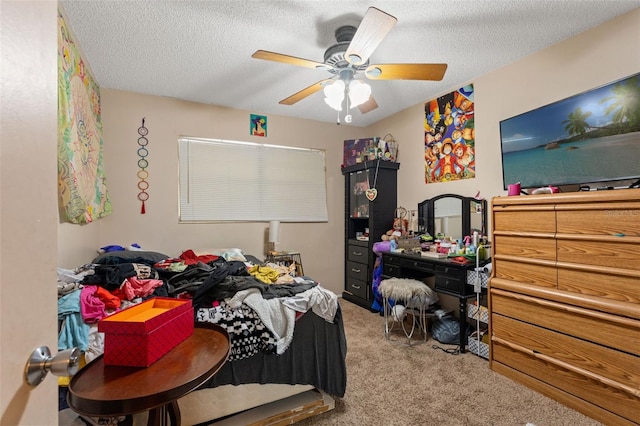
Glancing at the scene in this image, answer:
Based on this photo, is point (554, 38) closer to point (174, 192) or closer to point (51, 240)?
point (51, 240)

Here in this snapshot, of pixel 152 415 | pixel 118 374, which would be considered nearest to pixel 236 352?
pixel 152 415

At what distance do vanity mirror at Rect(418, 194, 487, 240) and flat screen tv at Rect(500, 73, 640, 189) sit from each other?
51cm

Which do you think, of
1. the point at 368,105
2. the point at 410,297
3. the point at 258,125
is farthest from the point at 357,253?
the point at 258,125

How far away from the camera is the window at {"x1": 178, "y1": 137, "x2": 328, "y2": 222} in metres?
3.54

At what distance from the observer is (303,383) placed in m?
1.73

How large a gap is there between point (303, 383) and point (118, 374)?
1110 mm

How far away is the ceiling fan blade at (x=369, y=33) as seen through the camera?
4.99 feet

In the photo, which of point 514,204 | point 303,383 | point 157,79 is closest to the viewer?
point 303,383

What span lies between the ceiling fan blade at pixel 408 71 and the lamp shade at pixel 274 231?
216cm

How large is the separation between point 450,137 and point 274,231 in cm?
229

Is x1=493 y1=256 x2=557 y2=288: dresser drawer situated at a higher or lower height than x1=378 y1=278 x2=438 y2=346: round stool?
higher

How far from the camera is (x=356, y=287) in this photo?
3965mm

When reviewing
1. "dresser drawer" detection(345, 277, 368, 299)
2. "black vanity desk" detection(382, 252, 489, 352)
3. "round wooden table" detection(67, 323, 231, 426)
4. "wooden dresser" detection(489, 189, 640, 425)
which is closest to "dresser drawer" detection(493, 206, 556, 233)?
"wooden dresser" detection(489, 189, 640, 425)

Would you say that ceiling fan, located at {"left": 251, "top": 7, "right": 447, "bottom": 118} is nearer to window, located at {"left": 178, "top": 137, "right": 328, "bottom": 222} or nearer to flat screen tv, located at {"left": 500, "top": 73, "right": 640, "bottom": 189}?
flat screen tv, located at {"left": 500, "top": 73, "right": 640, "bottom": 189}
